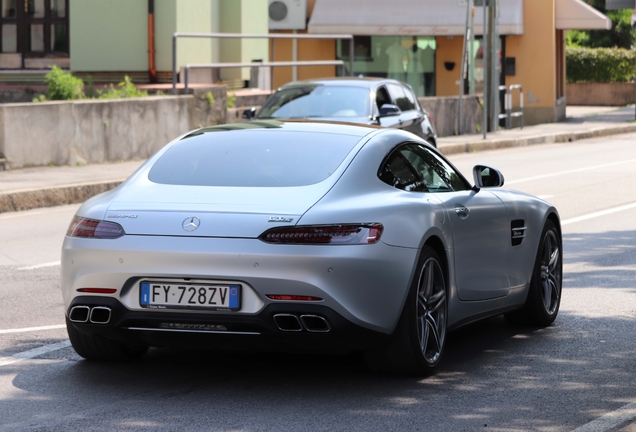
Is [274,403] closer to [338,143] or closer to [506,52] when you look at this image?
[338,143]

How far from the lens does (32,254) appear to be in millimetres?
11086

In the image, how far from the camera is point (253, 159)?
638 centimetres

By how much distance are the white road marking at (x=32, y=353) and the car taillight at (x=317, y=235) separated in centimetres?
190

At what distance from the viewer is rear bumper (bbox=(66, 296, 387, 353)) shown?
561 centimetres

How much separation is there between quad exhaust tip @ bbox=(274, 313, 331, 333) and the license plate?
0.21 meters

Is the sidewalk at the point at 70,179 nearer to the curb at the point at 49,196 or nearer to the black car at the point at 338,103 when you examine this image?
the curb at the point at 49,196

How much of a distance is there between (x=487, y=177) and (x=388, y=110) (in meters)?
10.0

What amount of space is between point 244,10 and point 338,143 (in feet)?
73.4

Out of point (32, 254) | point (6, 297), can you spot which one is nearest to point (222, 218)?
point (6, 297)

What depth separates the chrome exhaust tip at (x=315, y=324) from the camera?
18.5 feet

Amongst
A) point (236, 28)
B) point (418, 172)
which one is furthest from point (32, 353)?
point (236, 28)

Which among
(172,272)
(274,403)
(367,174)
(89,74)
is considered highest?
(89,74)

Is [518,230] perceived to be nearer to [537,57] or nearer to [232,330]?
[232,330]

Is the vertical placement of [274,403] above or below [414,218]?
below
